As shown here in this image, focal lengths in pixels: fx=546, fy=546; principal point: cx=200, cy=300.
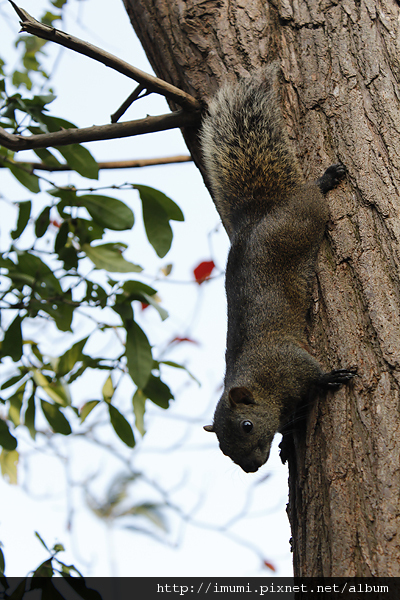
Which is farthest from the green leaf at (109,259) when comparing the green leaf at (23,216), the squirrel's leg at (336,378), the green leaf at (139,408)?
the squirrel's leg at (336,378)

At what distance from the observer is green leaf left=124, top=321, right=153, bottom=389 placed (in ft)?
8.14

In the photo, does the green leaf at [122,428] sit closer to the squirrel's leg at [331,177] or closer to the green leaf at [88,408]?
the green leaf at [88,408]

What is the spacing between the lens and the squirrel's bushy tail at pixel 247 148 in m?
2.54

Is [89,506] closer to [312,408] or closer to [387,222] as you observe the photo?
[312,408]

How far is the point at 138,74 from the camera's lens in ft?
7.57

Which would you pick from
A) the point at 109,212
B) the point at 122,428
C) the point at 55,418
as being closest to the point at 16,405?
the point at 55,418

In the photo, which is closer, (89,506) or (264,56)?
A: (264,56)

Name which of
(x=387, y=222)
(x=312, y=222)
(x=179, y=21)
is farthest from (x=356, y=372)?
(x=179, y=21)

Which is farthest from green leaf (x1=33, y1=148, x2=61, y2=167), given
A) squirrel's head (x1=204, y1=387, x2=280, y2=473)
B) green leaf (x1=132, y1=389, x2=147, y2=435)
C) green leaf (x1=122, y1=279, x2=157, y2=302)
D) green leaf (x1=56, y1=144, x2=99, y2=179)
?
squirrel's head (x1=204, y1=387, x2=280, y2=473)

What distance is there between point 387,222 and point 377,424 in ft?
2.38

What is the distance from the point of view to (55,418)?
9.16ft

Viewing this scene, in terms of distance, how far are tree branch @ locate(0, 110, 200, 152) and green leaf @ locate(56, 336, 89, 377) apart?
1.02 meters

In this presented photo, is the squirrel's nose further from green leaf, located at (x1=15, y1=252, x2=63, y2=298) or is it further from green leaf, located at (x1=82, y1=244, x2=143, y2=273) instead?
green leaf, located at (x1=15, y1=252, x2=63, y2=298)

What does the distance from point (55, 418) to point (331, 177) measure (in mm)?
1782
